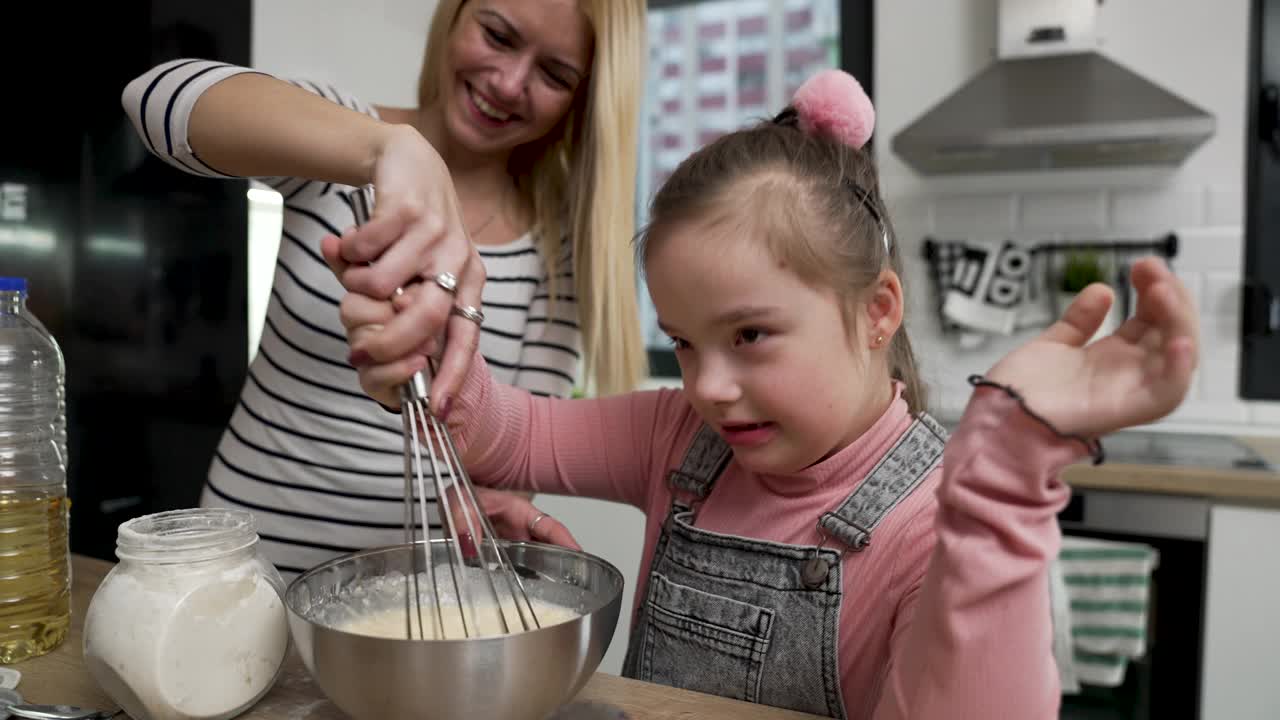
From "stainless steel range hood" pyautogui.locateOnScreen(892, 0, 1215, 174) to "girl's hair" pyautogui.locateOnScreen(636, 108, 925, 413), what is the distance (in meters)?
1.35

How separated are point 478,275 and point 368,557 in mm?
216

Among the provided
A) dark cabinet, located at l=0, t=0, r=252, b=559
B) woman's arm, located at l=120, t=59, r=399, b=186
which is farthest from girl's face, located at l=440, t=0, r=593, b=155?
dark cabinet, located at l=0, t=0, r=252, b=559

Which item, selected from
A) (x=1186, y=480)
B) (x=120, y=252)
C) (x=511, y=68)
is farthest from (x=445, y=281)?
(x=1186, y=480)

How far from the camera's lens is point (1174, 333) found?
42 centimetres

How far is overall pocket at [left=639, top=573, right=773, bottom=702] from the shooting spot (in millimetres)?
743

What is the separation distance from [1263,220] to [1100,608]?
3.69 ft

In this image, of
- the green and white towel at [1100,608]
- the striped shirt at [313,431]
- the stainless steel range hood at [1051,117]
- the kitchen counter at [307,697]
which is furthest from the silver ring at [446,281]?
the stainless steel range hood at [1051,117]

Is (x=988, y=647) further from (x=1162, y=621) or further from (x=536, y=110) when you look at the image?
(x=1162, y=621)

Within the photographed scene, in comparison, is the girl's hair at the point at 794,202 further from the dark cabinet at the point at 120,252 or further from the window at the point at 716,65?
the window at the point at 716,65

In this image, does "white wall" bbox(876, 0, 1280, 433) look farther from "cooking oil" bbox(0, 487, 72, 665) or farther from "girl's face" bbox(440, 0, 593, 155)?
"cooking oil" bbox(0, 487, 72, 665)

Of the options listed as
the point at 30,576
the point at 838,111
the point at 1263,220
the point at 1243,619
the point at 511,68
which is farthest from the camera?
the point at 1263,220

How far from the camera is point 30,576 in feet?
2.25

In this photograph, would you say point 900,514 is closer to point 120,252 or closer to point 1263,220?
point 120,252

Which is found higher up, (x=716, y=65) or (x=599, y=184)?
(x=716, y=65)
